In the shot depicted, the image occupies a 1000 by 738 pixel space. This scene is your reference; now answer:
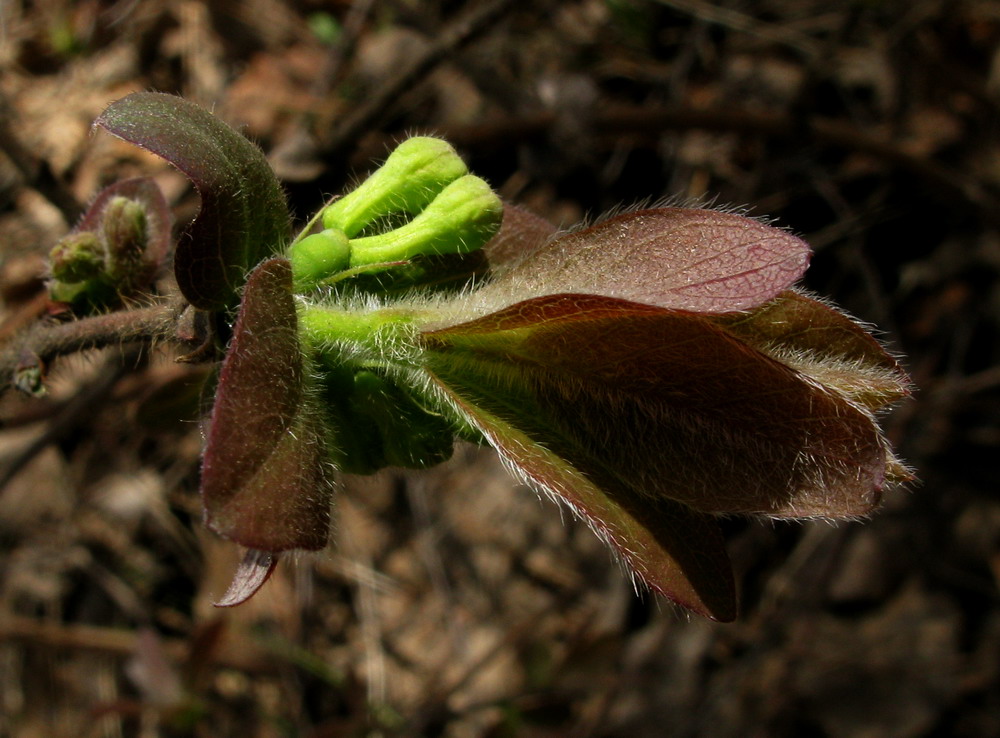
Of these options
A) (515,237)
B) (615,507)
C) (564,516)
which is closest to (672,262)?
(615,507)

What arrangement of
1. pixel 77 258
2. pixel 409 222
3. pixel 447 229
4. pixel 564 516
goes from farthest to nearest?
pixel 564 516
pixel 77 258
pixel 409 222
pixel 447 229

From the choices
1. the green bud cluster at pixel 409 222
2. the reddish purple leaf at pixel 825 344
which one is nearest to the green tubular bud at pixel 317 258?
the green bud cluster at pixel 409 222

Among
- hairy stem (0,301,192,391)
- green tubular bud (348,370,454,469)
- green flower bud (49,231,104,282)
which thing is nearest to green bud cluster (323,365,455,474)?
green tubular bud (348,370,454,469)

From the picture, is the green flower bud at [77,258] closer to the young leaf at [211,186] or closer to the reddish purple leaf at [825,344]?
the young leaf at [211,186]

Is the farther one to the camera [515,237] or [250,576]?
Answer: [515,237]

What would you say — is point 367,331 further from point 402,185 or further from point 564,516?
point 564,516

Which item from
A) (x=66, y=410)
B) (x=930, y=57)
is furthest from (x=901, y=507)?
(x=66, y=410)

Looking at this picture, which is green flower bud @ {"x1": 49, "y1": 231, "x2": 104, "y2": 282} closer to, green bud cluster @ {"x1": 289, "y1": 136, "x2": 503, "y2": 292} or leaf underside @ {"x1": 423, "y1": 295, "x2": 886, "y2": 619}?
green bud cluster @ {"x1": 289, "y1": 136, "x2": 503, "y2": 292}
